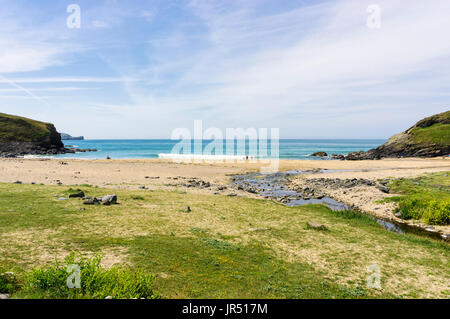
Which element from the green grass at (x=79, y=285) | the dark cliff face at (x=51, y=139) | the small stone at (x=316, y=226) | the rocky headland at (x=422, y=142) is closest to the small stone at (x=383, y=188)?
the small stone at (x=316, y=226)

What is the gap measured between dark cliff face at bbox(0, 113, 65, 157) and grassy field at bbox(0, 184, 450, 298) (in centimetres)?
9948

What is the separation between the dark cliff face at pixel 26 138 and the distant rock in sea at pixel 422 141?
4881 inches

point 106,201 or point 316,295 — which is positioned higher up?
point 106,201

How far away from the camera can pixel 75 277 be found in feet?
26.5

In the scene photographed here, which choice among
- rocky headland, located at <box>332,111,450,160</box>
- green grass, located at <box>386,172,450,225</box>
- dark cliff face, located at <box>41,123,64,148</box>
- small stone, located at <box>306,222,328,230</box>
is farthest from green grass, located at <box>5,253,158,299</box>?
dark cliff face, located at <box>41,123,64,148</box>

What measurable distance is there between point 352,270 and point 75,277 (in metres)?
11.9

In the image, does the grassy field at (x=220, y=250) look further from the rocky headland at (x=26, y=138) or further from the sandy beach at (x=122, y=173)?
the rocky headland at (x=26, y=138)

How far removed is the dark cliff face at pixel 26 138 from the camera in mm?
100438

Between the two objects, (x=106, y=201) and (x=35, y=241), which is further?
(x=106, y=201)

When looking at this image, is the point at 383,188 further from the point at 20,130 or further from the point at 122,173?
the point at 20,130

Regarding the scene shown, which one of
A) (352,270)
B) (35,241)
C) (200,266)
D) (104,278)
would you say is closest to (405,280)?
(352,270)

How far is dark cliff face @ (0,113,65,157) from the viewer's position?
330 ft
